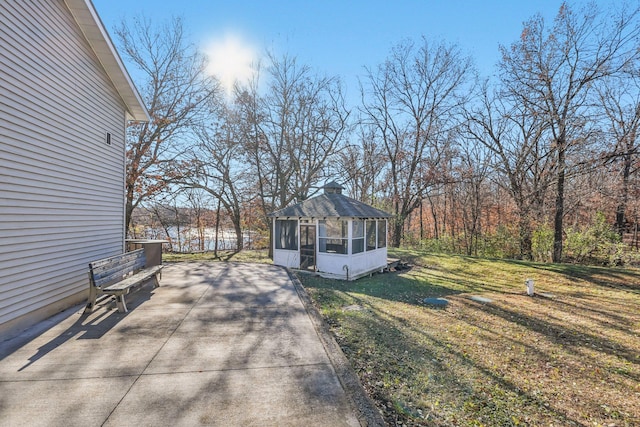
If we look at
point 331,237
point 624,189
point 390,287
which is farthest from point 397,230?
point 390,287

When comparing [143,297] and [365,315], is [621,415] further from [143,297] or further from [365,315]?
→ [143,297]

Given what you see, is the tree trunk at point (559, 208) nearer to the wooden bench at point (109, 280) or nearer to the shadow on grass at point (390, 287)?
the shadow on grass at point (390, 287)

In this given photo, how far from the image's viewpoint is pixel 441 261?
13.5 metres

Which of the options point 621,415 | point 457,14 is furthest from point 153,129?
point 621,415

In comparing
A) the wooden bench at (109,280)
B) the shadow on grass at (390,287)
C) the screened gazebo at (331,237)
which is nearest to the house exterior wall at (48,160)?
the wooden bench at (109,280)

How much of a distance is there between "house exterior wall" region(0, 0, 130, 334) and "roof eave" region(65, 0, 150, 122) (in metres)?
0.11

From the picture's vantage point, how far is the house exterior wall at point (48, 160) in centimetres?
397

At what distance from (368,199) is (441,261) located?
32.5ft

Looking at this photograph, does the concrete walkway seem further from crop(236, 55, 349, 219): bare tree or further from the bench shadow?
crop(236, 55, 349, 219): bare tree

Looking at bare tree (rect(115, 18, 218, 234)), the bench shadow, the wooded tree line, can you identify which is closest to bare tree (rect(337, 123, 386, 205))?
the wooded tree line

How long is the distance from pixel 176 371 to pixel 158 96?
50.6 ft

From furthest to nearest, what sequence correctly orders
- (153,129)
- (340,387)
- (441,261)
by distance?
(153,129)
(441,261)
(340,387)

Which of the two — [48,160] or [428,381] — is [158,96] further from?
[428,381]

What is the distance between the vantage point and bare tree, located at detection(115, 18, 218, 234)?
14.5 m
